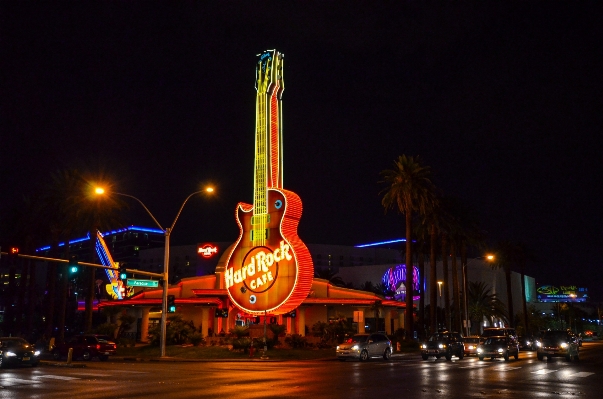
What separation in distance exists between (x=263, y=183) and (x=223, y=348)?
15.5 meters

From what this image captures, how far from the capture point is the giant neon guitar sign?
53625 millimetres

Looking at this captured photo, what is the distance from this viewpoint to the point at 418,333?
70750 millimetres

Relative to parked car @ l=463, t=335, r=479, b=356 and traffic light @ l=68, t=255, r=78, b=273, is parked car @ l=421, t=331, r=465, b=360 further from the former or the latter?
traffic light @ l=68, t=255, r=78, b=273

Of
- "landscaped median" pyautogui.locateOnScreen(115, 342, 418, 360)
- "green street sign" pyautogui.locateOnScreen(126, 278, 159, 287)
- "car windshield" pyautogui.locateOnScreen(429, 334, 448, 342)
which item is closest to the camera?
"green street sign" pyautogui.locateOnScreen(126, 278, 159, 287)

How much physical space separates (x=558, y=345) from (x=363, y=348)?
11.4 meters

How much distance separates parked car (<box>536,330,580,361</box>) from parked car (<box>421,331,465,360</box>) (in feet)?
18.6

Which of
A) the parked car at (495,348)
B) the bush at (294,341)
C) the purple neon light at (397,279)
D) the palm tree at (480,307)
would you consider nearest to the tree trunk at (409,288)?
the bush at (294,341)

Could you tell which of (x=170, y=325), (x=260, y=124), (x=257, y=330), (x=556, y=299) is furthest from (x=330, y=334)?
(x=556, y=299)

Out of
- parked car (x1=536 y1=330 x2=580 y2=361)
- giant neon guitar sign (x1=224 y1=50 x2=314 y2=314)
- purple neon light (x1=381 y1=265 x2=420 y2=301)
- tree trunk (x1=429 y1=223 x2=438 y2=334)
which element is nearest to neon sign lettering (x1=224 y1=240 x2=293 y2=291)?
giant neon guitar sign (x1=224 y1=50 x2=314 y2=314)

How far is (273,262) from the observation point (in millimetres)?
54000

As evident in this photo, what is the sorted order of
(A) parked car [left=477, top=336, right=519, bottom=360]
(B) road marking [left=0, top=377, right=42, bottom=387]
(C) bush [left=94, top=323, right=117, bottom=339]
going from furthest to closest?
1. (C) bush [left=94, top=323, right=117, bottom=339]
2. (A) parked car [left=477, top=336, right=519, bottom=360]
3. (B) road marking [left=0, top=377, right=42, bottom=387]

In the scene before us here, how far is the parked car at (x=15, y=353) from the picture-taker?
31.6 m

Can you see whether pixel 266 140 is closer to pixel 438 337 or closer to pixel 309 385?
pixel 438 337

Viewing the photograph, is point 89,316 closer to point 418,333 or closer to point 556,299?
point 418,333
